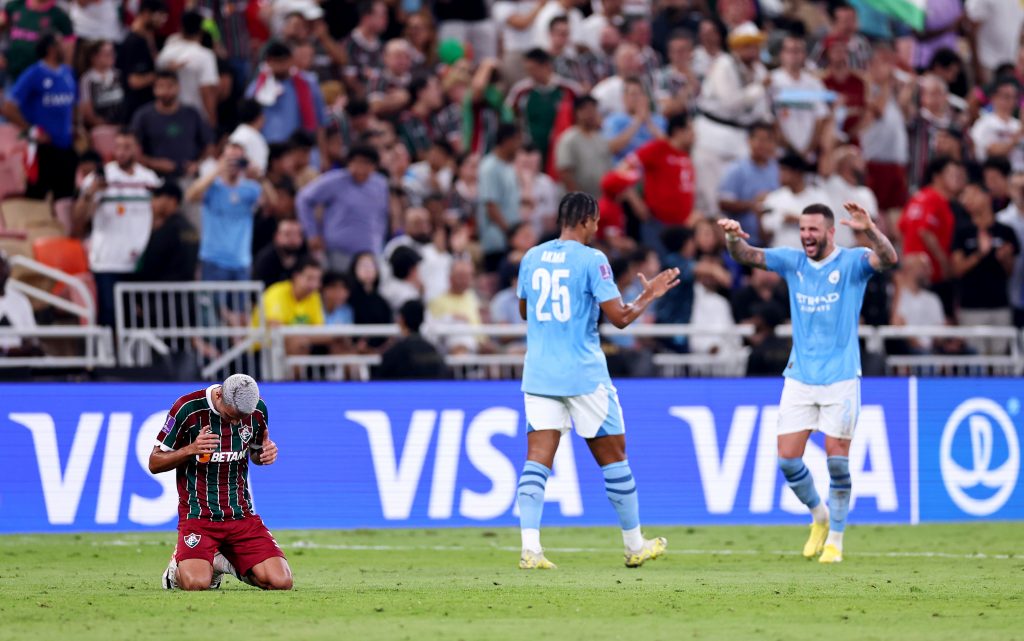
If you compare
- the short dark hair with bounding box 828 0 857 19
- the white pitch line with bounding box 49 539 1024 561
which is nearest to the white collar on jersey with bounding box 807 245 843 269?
the white pitch line with bounding box 49 539 1024 561

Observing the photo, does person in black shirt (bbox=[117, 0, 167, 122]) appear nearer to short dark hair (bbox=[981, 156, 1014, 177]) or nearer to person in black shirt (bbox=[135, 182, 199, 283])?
person in black shirt (bbox=[135, 182, 199, 283])

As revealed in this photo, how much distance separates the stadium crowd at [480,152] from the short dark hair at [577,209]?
5082 mm

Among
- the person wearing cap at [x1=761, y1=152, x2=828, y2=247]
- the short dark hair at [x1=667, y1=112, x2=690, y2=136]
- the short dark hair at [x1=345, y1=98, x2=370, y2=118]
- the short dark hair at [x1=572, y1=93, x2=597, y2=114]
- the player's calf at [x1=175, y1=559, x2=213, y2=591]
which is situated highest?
the short dark hair at [x1=572, y1=93, x2=597, y2=114]

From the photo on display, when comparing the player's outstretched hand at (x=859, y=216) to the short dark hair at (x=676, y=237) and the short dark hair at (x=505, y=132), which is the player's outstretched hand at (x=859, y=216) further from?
the short dark hair at (x=505, y=132)

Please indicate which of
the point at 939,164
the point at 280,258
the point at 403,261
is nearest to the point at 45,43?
the point at 280,258

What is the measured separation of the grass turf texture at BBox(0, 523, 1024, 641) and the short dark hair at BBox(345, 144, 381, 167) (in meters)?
4.99

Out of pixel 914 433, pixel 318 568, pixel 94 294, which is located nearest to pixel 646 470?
pixel 914 433

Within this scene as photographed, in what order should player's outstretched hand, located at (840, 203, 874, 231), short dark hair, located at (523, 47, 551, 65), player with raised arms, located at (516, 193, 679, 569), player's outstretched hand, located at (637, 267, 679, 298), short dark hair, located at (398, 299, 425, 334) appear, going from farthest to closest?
short dark hair, located at (523, 47, 551, 65) < short dark hair, located at (398, 299, 425, 334) < player's outstretched hand, located at (840, 203, 874, 231) < player with raised arms, located at (516, 193, 679, 569) < player's outstretched hand, located at (637, 267, 679, 298)

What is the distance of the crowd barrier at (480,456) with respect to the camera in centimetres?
1625

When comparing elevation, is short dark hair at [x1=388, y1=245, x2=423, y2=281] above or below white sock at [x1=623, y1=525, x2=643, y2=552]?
above

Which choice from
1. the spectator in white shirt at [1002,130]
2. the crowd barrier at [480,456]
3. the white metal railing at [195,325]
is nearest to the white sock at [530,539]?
the crowd barrier at [480,456]

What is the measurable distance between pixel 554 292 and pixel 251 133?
8660mm

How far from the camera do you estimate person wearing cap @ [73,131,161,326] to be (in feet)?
61.2

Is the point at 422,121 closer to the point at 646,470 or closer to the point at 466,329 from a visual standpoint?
the point at 466,329
